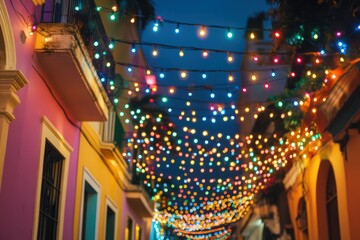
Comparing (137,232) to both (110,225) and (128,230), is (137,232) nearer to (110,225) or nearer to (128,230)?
(128,230)

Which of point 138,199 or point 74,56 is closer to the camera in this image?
point 74,56

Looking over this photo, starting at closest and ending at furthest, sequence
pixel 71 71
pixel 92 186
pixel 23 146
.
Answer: pixel 23 146
pixel 71 71
pixel 92 186

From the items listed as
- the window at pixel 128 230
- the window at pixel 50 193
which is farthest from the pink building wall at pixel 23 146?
the window at pixel 128 230

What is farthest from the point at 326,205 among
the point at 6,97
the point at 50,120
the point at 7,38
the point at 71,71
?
the point at 7,38

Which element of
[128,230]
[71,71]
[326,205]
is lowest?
[128,230]

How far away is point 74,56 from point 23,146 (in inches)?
52.9

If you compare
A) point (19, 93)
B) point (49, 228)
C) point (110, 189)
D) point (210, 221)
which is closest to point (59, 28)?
point (19, 93)

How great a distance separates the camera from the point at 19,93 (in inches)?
270

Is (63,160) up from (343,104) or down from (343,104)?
down

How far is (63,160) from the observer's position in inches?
344

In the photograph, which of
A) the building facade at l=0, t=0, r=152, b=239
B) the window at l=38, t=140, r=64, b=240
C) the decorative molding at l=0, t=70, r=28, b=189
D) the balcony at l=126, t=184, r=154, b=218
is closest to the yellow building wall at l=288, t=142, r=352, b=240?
the balcony at l=126, t=184, r=154, b=218

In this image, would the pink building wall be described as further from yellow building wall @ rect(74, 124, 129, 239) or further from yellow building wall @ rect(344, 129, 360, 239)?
yellow building wall @ rect(344, 129, 360, 239)

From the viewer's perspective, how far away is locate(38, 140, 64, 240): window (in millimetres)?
8000

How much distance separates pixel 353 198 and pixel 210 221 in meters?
13.9
